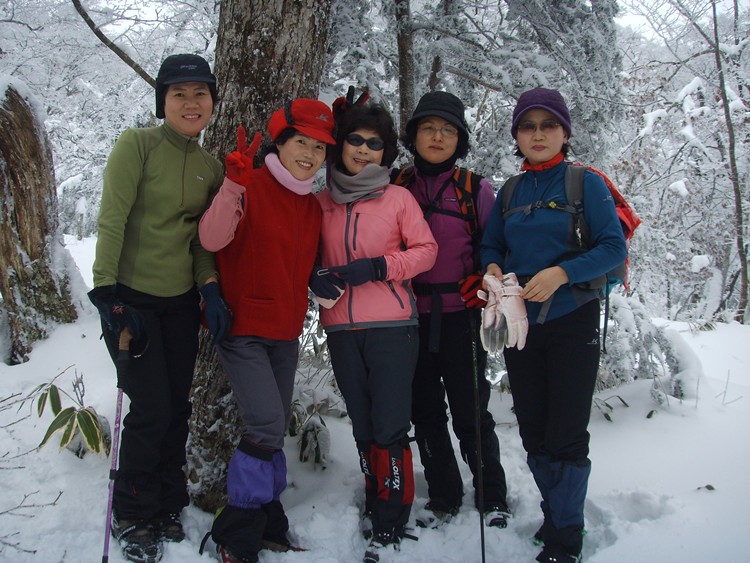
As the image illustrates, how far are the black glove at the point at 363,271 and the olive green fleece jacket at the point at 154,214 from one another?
74 cm

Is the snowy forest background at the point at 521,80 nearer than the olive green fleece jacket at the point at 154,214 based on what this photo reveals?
No

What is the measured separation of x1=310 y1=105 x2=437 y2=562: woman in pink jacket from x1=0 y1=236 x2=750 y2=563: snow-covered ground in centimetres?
44

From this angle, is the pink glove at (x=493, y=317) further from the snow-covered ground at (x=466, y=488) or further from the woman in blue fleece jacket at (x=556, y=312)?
the snow-covered ground at (x=466, y=488)

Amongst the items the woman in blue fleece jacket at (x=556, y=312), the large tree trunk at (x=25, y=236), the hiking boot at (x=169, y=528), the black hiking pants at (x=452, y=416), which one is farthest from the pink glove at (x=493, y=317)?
the large tree trunk at (x=25, y=236)

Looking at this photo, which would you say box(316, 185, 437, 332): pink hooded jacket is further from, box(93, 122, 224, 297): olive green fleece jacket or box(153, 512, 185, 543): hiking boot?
box(153, 512, 185, 543): hiking boot

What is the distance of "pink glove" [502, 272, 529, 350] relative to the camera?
2.70 m

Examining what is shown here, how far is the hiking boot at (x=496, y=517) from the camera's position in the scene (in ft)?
10.3

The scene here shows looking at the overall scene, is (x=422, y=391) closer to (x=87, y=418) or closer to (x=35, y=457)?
(x=87, y=418)

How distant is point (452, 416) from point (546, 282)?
1213 mm

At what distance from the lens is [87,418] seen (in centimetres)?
320

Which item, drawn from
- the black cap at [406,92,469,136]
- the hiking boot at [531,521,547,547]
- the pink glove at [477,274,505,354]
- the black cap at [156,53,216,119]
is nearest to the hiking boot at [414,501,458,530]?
the hiking boot at [531,521,547,547]

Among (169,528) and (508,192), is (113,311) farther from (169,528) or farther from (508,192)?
(508,192)

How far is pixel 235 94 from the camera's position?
3229 millimetres

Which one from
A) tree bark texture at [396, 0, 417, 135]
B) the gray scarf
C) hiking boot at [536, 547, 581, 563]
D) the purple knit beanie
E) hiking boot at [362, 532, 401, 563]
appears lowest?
hiking boot at [362, 532, 401, 563]
